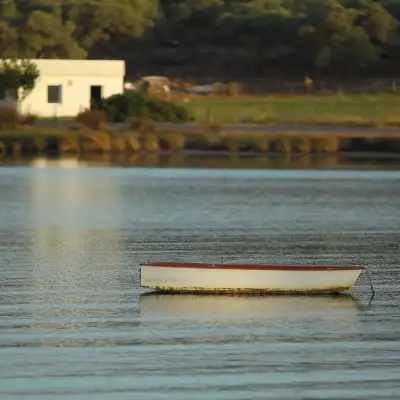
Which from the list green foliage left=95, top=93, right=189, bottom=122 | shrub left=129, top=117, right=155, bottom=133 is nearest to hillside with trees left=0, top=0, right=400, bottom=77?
green foliage left=95, top=93, right=189, bottom=122

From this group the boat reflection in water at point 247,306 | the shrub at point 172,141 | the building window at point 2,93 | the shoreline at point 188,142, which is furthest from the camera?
the building window at point 2,93

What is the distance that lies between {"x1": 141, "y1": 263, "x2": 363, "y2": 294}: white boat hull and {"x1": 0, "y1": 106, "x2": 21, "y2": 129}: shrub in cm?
5254

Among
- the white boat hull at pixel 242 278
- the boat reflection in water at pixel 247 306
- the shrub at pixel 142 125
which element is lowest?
the shrub at pixel 142 125

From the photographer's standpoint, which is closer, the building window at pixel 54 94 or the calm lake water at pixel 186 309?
the calm lake water at pixel 186 309

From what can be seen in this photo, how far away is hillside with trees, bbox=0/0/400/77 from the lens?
123250mm

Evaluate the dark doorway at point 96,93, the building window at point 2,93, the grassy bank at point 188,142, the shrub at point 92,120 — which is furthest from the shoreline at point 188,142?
the dark doorway at point 96,93

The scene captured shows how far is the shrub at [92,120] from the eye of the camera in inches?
3152

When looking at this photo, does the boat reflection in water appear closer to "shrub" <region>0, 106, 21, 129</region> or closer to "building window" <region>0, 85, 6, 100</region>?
"shrub" <region>0, 106, 21, 129</region>

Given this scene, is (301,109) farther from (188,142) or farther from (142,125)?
(188,142)

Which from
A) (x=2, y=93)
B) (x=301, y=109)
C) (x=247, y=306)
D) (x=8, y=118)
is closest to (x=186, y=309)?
(x=247, y=306)

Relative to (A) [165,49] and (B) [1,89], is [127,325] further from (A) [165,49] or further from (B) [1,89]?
(A) [165,49]

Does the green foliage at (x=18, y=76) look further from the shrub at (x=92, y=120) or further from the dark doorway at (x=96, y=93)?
the shrub at (x=92, y=120)

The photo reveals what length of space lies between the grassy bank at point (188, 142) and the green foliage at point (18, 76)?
7263 mm

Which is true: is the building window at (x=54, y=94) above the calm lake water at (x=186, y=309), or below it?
below
